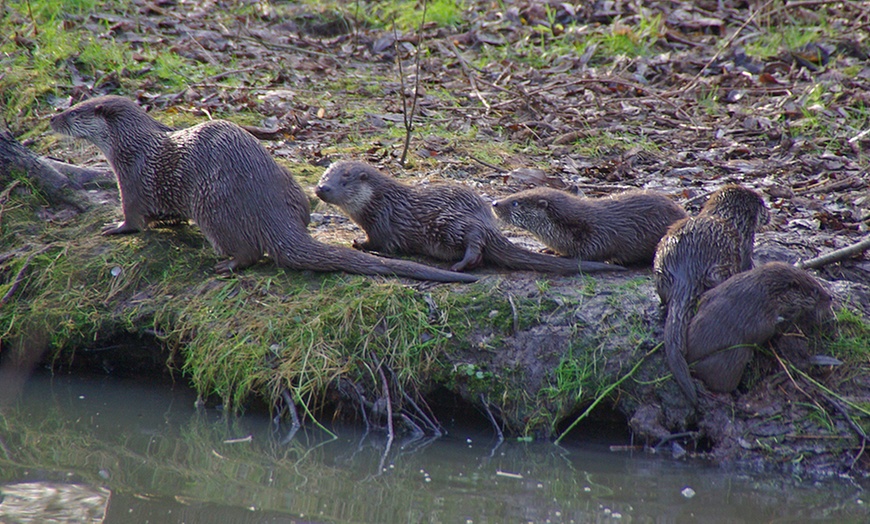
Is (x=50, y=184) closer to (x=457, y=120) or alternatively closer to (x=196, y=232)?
(x=196, y=232)

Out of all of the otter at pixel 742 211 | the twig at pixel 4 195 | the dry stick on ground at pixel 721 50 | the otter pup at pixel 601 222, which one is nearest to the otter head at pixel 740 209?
the otter at pixel 742 211

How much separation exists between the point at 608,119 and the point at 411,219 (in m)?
2.79

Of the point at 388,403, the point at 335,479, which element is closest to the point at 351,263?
the point at 388,403

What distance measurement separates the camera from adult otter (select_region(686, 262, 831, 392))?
12.4ft

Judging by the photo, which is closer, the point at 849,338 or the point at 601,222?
the point at 849,338

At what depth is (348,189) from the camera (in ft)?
15.1

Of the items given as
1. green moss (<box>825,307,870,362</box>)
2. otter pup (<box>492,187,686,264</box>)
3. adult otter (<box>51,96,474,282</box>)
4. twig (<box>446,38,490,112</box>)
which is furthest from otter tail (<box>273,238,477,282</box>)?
twig (<box>446,38,490,112</box>)

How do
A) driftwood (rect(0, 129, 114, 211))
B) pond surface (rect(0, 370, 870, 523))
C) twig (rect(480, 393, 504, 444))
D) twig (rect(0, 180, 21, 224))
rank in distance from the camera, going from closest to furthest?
pond surface (rect(0, 370, 870, 523)), twig (rect(480, 393, 504, 444)), twig (rect(0, 180, 21, 224)), driftwood (rect(0, 129, 114, 211))

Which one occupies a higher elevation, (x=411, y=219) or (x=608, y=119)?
(x=608, y=119)

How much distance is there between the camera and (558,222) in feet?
15.0

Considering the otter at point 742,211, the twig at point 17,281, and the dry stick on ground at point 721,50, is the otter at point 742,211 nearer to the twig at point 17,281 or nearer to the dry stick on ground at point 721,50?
the dry stick on ground at point 721,50

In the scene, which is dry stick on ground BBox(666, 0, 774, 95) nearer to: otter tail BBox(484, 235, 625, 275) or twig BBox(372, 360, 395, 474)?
otter tail BBox(484, 235, 625, 275)

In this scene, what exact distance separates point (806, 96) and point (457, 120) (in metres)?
2.70

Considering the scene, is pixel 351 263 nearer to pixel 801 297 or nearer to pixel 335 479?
pixel 335 479
